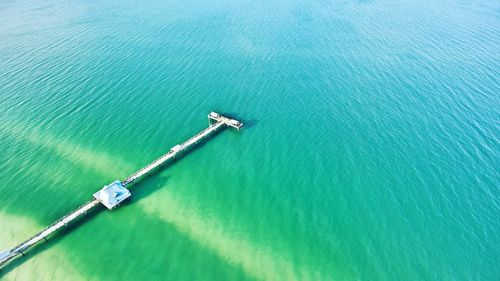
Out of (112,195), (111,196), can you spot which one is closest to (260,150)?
(112,195)

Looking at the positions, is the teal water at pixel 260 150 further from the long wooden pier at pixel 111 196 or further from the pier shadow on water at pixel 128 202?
the long wooden pier at pixel 111 196

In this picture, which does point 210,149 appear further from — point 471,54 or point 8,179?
point 471,54

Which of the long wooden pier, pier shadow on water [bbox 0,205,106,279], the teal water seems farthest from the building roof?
the teal water

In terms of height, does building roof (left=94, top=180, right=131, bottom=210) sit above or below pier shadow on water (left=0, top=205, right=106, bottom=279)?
above

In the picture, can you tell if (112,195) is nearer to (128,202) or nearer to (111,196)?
(111,196)

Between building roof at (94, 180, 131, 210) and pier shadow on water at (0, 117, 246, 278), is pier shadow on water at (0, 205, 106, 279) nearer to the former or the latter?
pier shadow on water at (0, 117, 246, 278)

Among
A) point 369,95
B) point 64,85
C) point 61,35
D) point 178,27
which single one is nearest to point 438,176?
point 369,95

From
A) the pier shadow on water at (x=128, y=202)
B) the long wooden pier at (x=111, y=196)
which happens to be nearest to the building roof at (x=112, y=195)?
the long wooden pier at (x=111, y=196)
